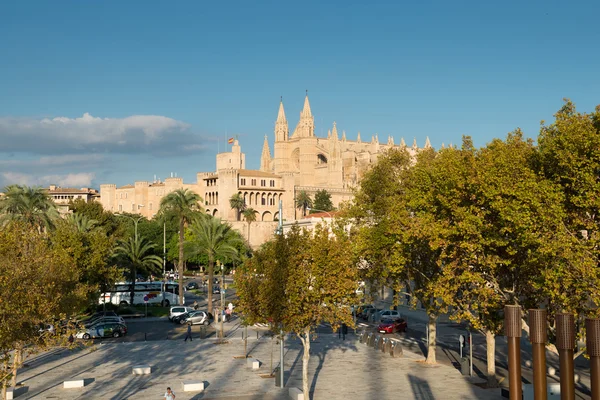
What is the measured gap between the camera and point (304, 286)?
23.1 metres

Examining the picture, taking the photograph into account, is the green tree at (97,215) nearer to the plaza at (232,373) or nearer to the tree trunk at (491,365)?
the plaza at (232,373)

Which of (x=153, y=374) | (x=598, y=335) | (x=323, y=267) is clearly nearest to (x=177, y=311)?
(x=153, y=374)

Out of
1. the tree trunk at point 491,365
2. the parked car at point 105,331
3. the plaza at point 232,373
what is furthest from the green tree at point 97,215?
the tree trunk at point 491,365

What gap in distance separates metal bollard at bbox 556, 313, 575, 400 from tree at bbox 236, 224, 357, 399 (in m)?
11.2

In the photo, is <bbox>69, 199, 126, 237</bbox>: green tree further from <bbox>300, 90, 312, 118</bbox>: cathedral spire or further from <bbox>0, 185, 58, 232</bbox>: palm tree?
<bbox>300, 90, 312, 118</bbox>: cathedral spire

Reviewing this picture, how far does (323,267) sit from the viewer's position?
76.5 feet

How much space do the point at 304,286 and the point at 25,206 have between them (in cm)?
2756

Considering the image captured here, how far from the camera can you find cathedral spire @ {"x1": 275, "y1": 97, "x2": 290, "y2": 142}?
15886cm

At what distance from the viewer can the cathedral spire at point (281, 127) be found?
15886cm

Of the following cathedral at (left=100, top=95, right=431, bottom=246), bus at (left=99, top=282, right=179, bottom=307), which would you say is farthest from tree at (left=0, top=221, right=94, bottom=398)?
cathedral at (left=100, top=95, right=431, bottom=246)

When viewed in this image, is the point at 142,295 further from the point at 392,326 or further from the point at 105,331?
the point at 392,326

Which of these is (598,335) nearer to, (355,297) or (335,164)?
(355,297)

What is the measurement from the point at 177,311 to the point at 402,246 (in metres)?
22.6

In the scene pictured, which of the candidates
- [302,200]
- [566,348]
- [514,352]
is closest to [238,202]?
[302,200]
